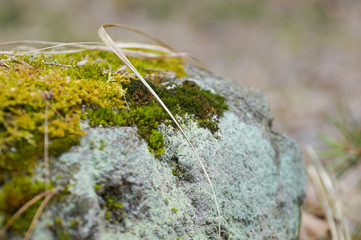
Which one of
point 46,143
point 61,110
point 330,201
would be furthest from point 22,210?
point 330,201

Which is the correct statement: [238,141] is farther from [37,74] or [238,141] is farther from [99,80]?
[37,74]

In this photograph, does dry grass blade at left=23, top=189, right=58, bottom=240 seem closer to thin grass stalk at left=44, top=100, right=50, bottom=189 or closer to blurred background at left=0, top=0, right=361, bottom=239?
thin grass stalk at left=44, top=100, right=50, bottom=189

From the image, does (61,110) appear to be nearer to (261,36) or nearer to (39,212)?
(39,212)

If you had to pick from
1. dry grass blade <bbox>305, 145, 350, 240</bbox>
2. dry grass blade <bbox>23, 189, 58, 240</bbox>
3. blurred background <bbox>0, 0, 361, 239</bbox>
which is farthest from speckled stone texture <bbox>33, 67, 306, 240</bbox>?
blurred background <bbox>0, 0, 361, 239</bbox>

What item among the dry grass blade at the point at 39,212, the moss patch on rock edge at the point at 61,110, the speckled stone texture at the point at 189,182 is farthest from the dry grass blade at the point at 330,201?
the dry grass blade at the point at 39,212

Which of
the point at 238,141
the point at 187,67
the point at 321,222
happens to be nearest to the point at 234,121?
the point at 238,141
